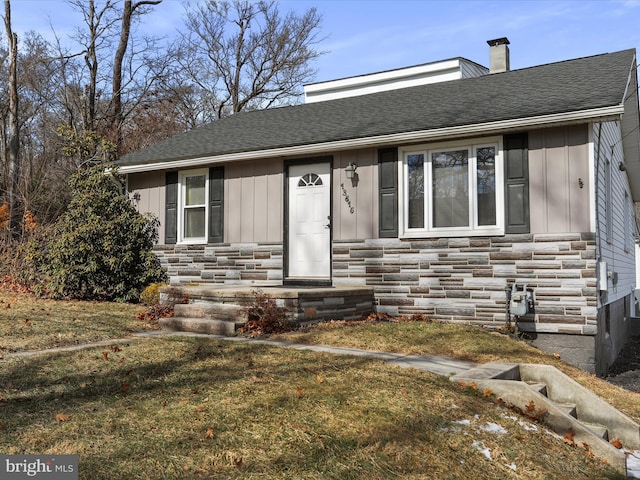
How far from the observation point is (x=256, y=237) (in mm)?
9945

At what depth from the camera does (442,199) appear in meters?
8.32

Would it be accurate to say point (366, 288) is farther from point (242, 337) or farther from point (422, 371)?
point (422, 371)

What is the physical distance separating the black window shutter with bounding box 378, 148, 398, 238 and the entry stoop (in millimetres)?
1046

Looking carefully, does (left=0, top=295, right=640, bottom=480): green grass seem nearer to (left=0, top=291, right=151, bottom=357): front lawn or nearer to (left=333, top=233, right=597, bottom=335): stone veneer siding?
(left=0, top=291, right=151, bottom=357): front lawn

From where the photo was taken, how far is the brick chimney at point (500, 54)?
37.3 ft

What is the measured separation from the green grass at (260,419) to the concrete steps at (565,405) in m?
0.17

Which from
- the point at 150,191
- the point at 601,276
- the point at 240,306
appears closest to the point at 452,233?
the point at 601,276

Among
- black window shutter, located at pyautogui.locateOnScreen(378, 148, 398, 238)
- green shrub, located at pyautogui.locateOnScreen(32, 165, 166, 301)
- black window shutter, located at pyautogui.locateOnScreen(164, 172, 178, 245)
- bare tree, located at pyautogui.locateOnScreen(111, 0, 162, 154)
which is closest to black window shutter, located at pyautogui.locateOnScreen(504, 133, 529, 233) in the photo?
black window shutter, located at pyautogui.locateOnScreen(378, 148, 398, 238)

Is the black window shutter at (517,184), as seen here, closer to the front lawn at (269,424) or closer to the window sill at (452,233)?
the window sill at (452,233)

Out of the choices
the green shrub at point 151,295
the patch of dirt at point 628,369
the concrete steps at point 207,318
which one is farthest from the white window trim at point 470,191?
the green shrub at point 151,295

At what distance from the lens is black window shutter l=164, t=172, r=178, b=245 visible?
35.6 ft

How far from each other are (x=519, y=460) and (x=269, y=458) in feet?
5.30

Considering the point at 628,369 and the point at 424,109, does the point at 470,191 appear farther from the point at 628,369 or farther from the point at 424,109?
the point at 628,369

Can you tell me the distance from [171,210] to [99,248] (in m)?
1.52
